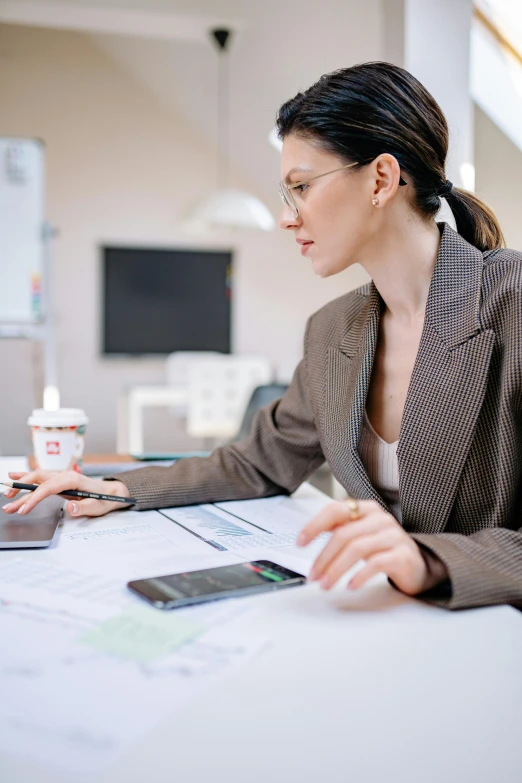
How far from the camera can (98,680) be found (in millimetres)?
511

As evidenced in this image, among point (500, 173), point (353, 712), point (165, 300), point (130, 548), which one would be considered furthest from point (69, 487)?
point (165, 300)

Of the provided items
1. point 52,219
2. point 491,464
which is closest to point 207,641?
point 491,464

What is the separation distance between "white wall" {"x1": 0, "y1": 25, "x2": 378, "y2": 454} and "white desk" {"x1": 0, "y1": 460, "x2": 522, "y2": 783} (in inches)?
196

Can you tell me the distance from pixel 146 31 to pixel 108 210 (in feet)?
6.49

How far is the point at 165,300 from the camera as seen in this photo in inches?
235

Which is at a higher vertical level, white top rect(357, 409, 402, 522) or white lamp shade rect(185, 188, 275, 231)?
white lamp shade rect(185, 188, 275, 231)

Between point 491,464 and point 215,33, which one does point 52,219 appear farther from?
point 491,464

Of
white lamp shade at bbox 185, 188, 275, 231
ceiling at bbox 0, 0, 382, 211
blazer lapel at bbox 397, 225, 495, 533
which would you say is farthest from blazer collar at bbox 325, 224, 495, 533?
white lamp shade at bbox 185, 188, 275, 231

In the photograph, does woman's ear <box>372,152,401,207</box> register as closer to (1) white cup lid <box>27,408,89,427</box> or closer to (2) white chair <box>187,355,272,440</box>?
(1) white cup lid <box>27,408,89,427</box>

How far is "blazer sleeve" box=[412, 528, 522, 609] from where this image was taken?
0.67 m

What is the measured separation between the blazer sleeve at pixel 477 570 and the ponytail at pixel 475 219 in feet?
1.78

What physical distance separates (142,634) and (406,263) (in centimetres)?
69

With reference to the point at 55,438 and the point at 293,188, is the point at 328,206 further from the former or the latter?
the point at 55,438

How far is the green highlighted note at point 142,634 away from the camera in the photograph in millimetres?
560
